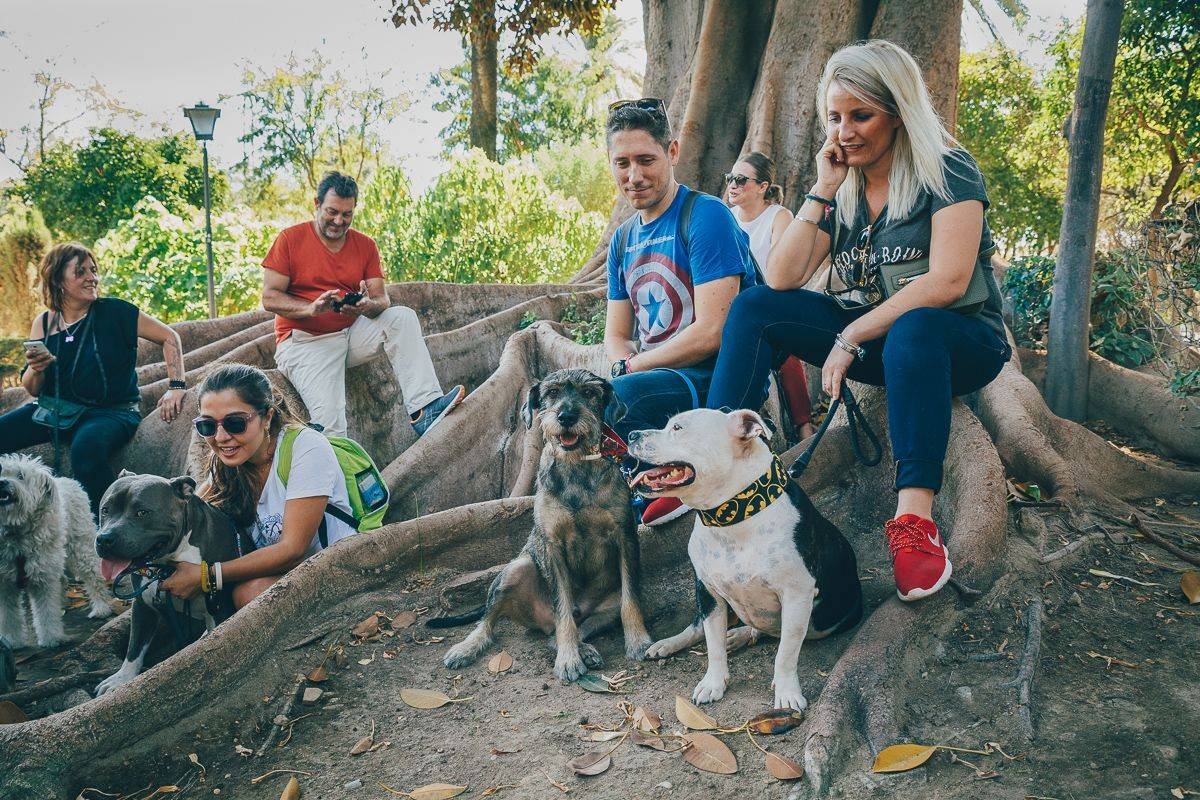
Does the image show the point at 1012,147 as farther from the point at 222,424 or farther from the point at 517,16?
the point at 222,424

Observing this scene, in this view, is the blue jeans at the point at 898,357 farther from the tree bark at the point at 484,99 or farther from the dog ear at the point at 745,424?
the tree bark at the point at 484,99

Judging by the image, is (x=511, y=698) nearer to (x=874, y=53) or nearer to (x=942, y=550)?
(x=942, y=550)

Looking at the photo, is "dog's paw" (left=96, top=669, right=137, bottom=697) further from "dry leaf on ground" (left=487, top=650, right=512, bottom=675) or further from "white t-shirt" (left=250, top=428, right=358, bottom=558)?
"dry leaf on ground" (left=487, top=650, right=512, bottom=675)

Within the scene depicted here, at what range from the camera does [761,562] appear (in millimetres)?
2941

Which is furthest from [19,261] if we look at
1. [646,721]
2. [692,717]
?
[692,717]

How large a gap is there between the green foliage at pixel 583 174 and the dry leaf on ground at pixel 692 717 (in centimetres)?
→ 3046

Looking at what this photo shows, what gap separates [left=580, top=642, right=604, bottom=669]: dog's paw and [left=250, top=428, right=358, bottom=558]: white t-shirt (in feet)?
4.56

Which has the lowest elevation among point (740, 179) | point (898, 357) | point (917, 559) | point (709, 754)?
point (709, 754)

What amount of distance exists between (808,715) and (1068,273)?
170 inches

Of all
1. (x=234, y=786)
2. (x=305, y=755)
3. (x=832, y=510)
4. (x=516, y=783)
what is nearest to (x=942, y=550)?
(x=832, y=510)

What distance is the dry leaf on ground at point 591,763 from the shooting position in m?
2.73

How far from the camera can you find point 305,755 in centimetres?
310

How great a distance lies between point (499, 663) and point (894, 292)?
232cm

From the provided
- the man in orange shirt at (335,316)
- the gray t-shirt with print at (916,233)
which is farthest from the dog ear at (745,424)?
the man in orange shirt at (335,316)
